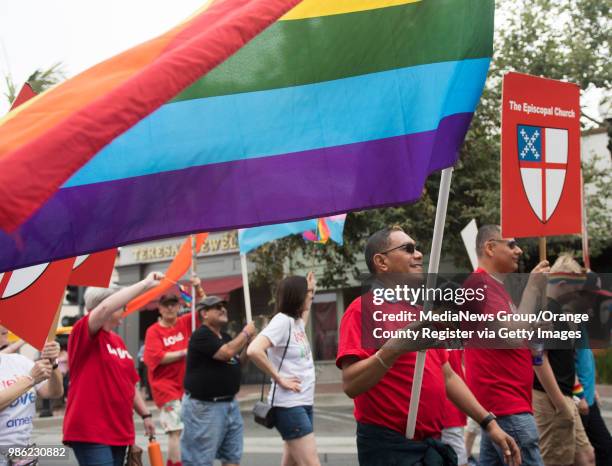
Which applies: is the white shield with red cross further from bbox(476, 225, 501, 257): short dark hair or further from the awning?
the awning

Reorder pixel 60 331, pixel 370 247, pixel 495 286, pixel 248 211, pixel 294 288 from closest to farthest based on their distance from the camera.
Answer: pixel 248 211 < pixel 370 247 < pixel 495 286 < pixel 294 288 < pixel 60 331

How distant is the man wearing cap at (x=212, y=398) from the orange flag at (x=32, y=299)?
2.36 m

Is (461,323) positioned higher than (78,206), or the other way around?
(78,206)

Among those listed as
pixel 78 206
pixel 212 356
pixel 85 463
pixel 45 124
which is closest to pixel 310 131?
pixel 78 206

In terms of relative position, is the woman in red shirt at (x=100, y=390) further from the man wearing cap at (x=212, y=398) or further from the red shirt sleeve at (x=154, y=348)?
the red shirt sleeve at (x=154, y=348)

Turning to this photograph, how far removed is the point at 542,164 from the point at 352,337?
172 centimetres

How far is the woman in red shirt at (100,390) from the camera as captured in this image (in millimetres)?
5211

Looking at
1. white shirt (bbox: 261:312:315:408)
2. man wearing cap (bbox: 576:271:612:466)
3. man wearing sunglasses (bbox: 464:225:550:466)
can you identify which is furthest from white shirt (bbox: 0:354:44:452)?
→ man wearing cap (bbox: 576:271:612:466)

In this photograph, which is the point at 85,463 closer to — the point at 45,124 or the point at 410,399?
the point at 410,399

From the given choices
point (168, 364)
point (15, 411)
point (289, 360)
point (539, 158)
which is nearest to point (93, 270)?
point (15, 411)

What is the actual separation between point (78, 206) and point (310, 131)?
1.08m

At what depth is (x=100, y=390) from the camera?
5328mm

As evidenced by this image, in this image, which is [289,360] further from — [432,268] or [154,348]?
[432,268]

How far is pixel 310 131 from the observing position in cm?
367
